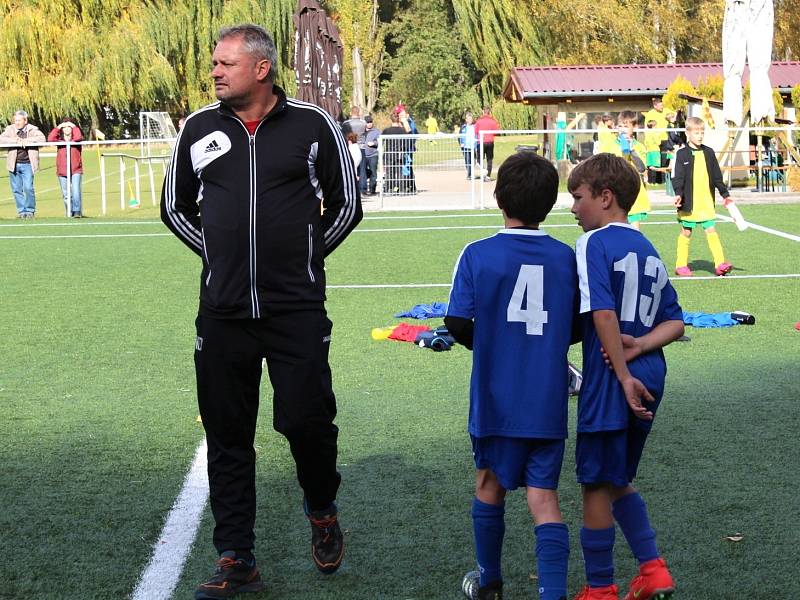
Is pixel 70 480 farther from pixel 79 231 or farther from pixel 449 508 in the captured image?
pixel 79 231

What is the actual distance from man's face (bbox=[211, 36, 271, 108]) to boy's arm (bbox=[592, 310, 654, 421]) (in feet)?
4.64

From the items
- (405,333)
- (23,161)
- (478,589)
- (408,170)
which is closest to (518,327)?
(478,589)

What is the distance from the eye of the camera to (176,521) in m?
5.23

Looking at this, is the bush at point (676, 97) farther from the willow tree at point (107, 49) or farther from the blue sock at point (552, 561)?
the blue sock at point (552, 561)

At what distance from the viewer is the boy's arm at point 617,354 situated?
389 cm

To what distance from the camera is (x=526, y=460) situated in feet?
13.1

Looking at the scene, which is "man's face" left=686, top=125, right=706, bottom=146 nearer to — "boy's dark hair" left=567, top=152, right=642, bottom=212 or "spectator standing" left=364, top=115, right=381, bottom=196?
"boy's dark hair" left=567, top=152, right=642, bottom=212

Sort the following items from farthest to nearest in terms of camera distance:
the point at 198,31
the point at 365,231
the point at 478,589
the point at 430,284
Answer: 1. the point at 198,31
2. the point at 365,231
3. the point at 430,284
4. the point at 478,589

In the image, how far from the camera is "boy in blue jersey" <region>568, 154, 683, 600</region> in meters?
3.93

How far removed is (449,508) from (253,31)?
2190 millimetres

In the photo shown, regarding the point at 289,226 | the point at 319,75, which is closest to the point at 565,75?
the point at 319,75

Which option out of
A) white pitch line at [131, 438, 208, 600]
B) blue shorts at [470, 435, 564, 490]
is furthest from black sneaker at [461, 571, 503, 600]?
white pitch line at [131, 438, 208, 600]

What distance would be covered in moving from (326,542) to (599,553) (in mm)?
1049

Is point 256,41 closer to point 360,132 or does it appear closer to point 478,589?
point 478,589
